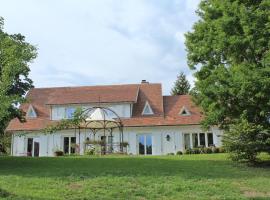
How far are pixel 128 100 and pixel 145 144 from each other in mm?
A: 4902

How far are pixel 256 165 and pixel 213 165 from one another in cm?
229

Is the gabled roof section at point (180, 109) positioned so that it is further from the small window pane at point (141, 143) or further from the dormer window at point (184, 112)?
the small window pane at point (141, 143)

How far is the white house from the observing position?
144 ft

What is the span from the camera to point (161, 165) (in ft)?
75.0

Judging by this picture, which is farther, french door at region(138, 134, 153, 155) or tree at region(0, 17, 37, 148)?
french door at region(138, 134, 153, 155)

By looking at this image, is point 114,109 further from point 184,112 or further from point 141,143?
point 184,112

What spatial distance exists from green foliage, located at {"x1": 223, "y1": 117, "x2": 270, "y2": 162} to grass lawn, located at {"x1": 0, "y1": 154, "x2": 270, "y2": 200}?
147cm

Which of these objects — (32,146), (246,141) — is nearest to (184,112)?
(32,146)

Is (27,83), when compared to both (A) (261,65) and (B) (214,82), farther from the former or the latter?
(A) (261,65)

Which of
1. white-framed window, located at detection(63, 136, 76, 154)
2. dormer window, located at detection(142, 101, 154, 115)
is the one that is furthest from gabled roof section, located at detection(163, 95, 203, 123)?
white-framed window, located at detection(63, 136, 76, 154)

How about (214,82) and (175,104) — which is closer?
(214,82)

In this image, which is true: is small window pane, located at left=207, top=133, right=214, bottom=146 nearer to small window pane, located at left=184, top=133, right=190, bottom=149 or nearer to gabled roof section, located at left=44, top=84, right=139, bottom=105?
small window pane, located at left=184, top=133, right=190, bottom=149

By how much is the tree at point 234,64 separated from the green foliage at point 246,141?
8 cm

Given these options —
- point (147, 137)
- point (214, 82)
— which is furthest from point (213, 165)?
point (147, 137)
